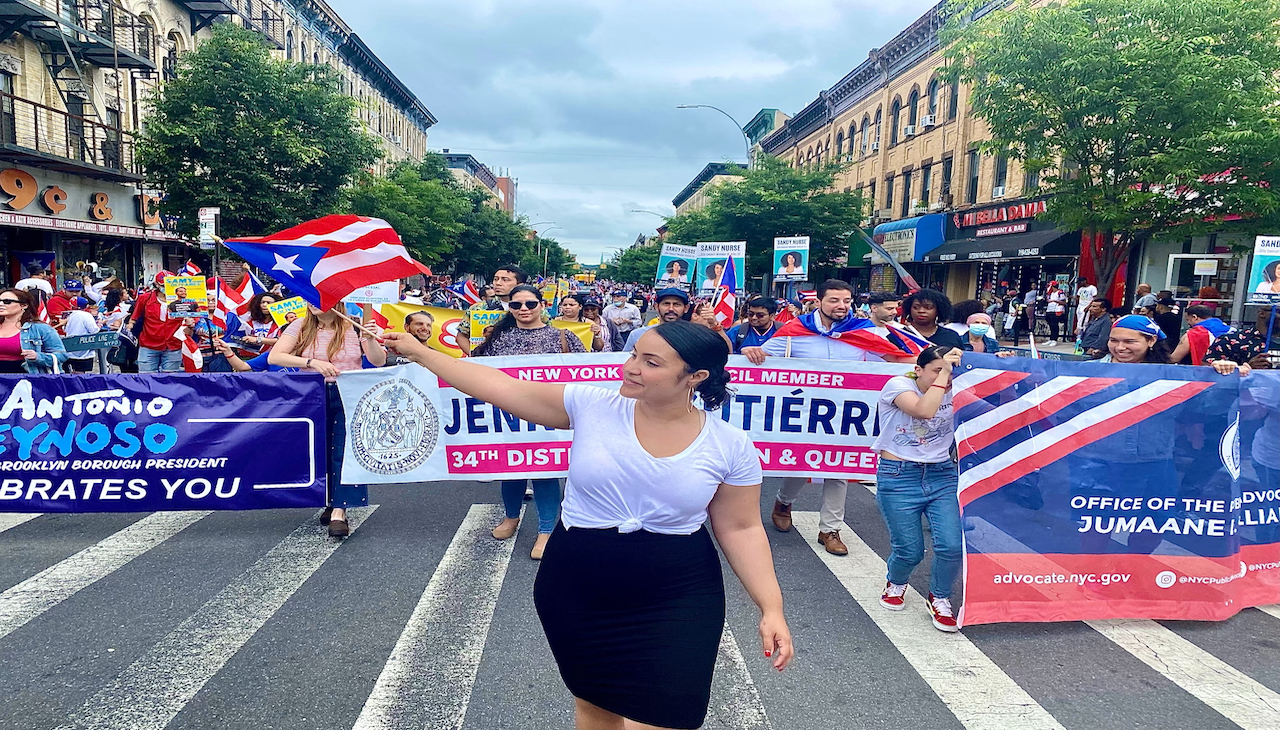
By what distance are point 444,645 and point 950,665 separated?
7.98 ft

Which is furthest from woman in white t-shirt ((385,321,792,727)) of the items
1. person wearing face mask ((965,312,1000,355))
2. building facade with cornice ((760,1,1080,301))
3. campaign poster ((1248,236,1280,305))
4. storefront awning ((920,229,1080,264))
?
storefront awning ((920,229,1080,264))

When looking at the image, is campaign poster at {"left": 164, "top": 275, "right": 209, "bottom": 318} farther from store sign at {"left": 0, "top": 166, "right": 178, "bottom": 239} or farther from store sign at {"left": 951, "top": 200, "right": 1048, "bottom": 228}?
store sign at {"left": 951, "top": 200, "right": 1048, "bottom": 228}

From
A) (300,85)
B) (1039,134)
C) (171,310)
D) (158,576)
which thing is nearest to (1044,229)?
(1039,134)

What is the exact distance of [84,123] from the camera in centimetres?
2405

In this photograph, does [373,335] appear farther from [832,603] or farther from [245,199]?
[245,199]

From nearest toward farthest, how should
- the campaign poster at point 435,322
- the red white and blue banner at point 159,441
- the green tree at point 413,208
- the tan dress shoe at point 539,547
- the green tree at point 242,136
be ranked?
1. the tan dress shoe at point 539,547
2. the red white and blue banner at point 159,441
3. the campaign poster at point 435,322
4. the green tree at point 242,136
5. the green tree at point 413,208

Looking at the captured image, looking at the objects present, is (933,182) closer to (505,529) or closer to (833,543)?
(833,543)

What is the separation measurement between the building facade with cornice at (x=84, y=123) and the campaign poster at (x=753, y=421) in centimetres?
2020

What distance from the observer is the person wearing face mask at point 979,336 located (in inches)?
250

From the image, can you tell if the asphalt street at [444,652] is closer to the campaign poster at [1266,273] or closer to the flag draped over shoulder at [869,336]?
the flag draped over shoulder at [869,336]

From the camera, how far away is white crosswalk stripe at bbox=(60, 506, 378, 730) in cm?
336

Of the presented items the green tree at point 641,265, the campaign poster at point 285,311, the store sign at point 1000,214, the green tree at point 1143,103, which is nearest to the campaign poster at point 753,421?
the campaign poster at point 285,311

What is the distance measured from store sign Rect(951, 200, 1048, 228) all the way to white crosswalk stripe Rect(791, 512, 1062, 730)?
73.9 ft

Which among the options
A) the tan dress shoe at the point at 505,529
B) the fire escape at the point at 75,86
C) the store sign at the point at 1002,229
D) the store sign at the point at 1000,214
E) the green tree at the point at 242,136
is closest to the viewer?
the tan dress shoe at the point at 505,529
